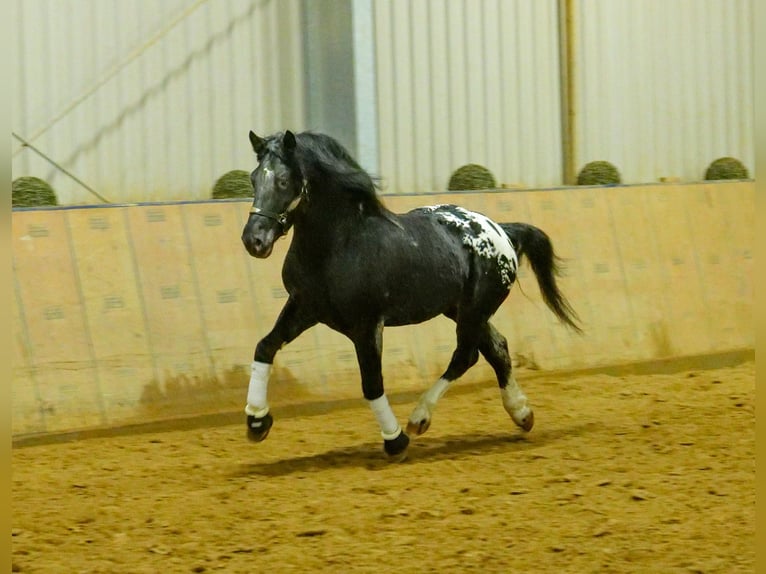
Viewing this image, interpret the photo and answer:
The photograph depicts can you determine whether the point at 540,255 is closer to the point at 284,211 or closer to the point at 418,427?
the point at 418,427

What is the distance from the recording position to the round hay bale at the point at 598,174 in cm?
1122

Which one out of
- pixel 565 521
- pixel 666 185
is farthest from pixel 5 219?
pixel 666 185

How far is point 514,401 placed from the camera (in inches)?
275

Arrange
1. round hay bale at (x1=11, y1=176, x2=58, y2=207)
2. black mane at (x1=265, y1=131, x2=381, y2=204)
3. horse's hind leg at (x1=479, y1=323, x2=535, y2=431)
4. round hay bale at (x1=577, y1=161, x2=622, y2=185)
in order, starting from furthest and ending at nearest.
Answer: round hay bale at (x1=577, y1=161, x2=622, y2=185), round hay bale at (x1=11, y1=176, x2=58, y2=207), horse's hind leg at (x1=479, y1=323, x2=535, y2=431), black mane at (x1=265, y1=131, x2=381, y2=204)

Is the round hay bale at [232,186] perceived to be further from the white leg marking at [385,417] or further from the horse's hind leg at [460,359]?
the white leg marking at [385,417]

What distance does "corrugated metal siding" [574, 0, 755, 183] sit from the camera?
1191 cm

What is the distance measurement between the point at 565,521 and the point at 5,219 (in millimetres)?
3802

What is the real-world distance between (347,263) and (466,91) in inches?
213

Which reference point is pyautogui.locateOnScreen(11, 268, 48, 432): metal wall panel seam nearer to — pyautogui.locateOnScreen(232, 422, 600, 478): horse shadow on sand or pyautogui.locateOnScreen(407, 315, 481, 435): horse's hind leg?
pyautogui.locateOnScreen(232, 422, 600, 478): horse shadow on sand

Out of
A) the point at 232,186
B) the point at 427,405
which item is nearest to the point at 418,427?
the point at 427,405

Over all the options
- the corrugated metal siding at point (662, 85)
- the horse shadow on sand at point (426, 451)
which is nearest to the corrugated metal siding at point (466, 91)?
the corrugated metal siding at point (662, 85)

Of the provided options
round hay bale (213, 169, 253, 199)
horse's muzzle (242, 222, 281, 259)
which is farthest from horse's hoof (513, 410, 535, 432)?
round hay bale (213, 169, 253, 199)

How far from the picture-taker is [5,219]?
5.24 ft

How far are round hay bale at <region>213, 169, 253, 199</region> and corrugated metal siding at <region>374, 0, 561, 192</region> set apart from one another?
1589mm
